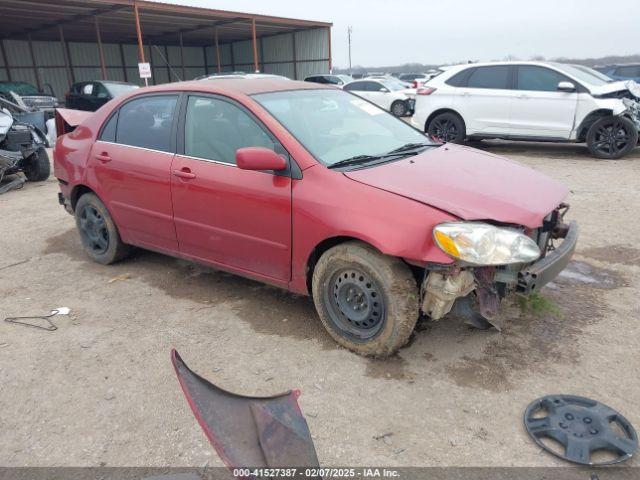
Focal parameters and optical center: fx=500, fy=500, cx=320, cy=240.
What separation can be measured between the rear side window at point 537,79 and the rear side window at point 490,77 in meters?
0.25

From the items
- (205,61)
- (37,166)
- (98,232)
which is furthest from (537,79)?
(205,61)

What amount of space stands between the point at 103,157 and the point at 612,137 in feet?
Result: 27.7

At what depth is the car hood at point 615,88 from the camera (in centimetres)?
864

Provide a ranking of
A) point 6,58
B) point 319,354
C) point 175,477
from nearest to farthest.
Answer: point 175,477 < point 319,354 < point 6,58

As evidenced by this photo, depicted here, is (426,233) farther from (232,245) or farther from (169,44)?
(169,44)

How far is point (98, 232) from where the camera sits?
4.69 meters

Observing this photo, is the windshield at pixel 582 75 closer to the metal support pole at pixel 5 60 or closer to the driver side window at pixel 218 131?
the driver side window at pixel 218 131

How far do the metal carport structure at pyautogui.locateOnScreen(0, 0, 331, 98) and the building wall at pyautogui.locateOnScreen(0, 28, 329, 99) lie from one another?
0.05m

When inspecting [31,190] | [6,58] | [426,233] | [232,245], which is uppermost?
[6,58]

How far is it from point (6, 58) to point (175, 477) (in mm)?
28770

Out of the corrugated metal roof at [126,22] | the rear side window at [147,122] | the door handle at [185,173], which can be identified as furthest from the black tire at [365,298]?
the corrugated metal roof at [126,22]

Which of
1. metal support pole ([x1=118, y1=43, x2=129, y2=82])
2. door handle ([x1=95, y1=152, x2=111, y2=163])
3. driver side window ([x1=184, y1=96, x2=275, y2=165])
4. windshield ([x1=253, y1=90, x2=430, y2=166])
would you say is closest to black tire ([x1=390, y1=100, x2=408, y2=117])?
windshield ([x1=253, y1=90, x2=430, y2=166])

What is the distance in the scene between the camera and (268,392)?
281 centimetres

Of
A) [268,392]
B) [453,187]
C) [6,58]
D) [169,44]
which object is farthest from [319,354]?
[169,44]
